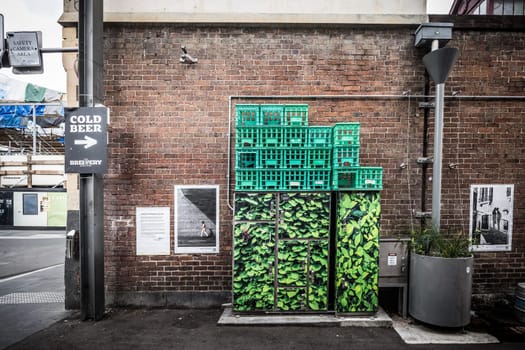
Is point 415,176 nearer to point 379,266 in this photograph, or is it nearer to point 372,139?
point 372,139

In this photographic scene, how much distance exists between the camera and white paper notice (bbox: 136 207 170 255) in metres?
5.48

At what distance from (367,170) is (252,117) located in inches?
82.7

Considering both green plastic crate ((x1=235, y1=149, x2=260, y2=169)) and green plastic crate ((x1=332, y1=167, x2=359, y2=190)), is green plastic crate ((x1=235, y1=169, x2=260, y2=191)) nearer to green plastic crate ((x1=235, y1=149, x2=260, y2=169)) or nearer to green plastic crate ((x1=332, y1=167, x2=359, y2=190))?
green plastic crate ((x1=235, y1=149, x2=260, y2=169))

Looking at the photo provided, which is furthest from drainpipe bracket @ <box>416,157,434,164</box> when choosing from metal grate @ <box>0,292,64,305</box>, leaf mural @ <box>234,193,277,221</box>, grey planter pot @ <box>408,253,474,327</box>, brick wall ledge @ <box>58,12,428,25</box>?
metal grate @ <box>0,292,64,305</box>

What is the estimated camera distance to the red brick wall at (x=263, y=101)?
5.46m

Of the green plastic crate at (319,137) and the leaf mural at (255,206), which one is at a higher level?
the green plastic crate at (319,137)

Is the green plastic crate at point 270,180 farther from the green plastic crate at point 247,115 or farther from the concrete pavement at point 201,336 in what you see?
the concrete pavement at point 201,336

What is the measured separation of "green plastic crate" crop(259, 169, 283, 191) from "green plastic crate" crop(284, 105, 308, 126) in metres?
0.84

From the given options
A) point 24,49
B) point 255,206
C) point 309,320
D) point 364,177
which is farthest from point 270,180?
point 24,49

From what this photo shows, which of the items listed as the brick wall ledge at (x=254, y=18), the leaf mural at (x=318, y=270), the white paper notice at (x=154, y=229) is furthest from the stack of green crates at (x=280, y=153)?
the brick wall ledge at (x=254, y=18)

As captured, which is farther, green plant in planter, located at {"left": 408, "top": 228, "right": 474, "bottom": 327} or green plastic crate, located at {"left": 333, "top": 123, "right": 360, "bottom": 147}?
green plastic crate, located at {"left": 333, "top": 123, "right": 360, "bottom": 147}

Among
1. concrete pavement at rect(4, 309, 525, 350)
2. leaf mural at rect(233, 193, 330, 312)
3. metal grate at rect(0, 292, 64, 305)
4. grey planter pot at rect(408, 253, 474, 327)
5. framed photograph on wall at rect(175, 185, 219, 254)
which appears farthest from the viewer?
metal grate at rect(0, 292, 64, 305)

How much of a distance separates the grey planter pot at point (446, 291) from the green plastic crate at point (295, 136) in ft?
8.75

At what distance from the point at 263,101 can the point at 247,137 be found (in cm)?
114
